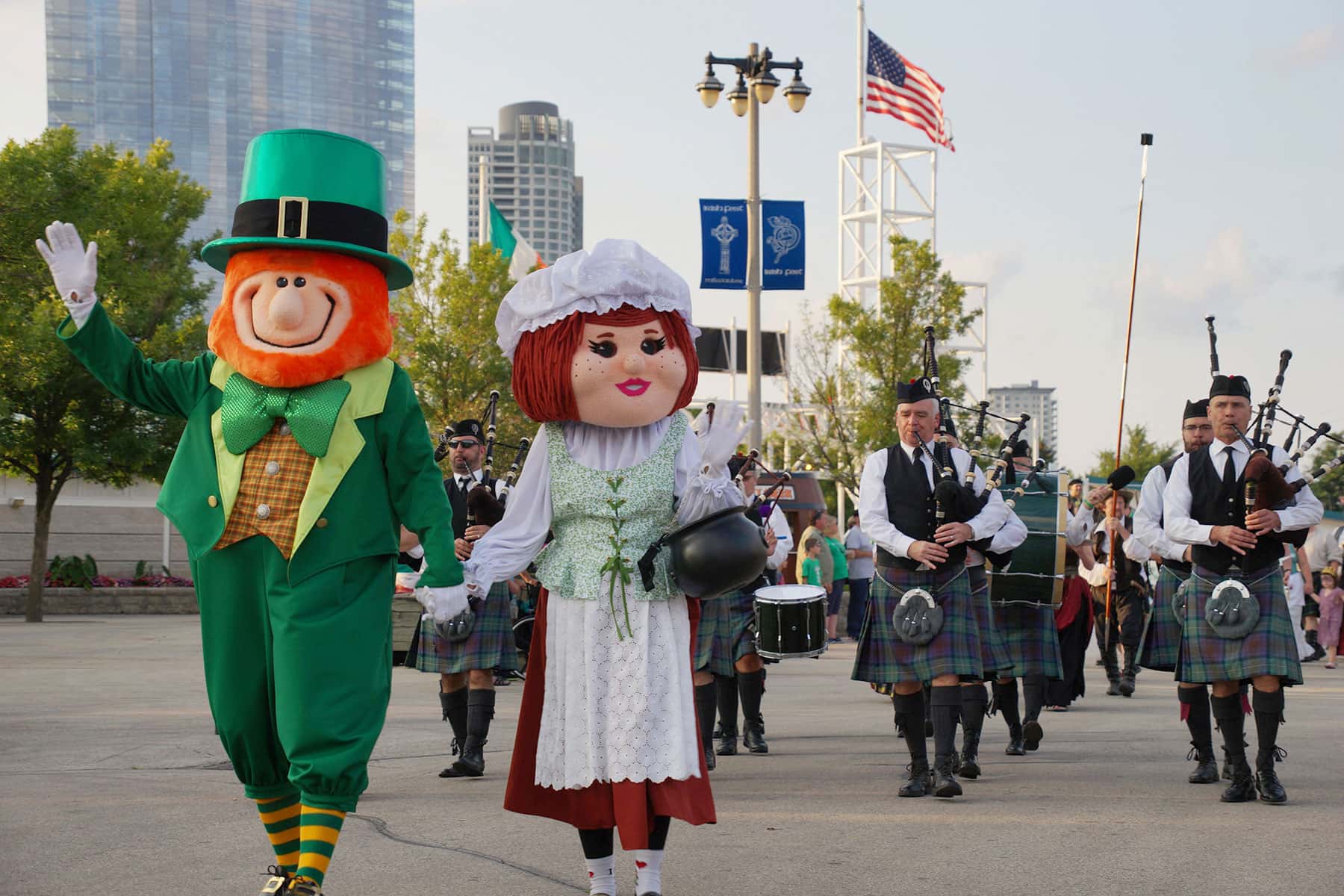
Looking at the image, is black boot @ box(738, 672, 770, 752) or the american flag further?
the american flag

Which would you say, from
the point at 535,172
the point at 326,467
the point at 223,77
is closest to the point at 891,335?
the point at 326,467

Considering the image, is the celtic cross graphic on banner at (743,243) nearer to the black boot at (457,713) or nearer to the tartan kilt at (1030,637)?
the tartan kilt at (1030,637)

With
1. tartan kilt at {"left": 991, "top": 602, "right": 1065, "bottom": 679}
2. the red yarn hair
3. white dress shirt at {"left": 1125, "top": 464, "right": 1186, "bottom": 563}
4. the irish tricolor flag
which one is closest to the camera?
the red yarn hair

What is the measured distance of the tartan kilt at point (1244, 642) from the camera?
704cm

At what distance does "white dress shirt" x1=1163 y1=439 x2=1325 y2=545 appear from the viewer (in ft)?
23.2

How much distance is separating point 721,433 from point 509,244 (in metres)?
25.5

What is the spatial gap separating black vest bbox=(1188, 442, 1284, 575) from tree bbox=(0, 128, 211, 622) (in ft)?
52.8

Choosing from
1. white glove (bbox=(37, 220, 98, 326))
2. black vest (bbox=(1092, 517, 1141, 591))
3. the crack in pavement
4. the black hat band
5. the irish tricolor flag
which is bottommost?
the crack in pavement

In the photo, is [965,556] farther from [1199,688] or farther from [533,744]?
[533,744]

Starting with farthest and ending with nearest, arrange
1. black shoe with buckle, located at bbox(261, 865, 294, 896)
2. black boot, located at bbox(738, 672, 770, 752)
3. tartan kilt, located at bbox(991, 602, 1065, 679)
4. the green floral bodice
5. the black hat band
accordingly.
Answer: tartan kilt, located at bbox(991, 602, 1065, 679)
black boot, located at bbox(738, 672, 770, 752)
the green floral bodice
the black hat band
black shoe with buckle, located at bbox(261, 865, 294, 896)

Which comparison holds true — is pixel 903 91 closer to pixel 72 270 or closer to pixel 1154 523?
pixel 1154 523

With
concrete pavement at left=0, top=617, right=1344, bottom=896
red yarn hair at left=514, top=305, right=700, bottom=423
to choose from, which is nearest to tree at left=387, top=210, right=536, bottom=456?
concrete pavement at left=0, top=617, right=1344, bottom=896

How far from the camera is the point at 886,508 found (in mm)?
7391

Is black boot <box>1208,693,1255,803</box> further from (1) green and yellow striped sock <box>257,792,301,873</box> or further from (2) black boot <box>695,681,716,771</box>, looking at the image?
(1) green and yellow striped sock <box>257,792,301,873</box>
